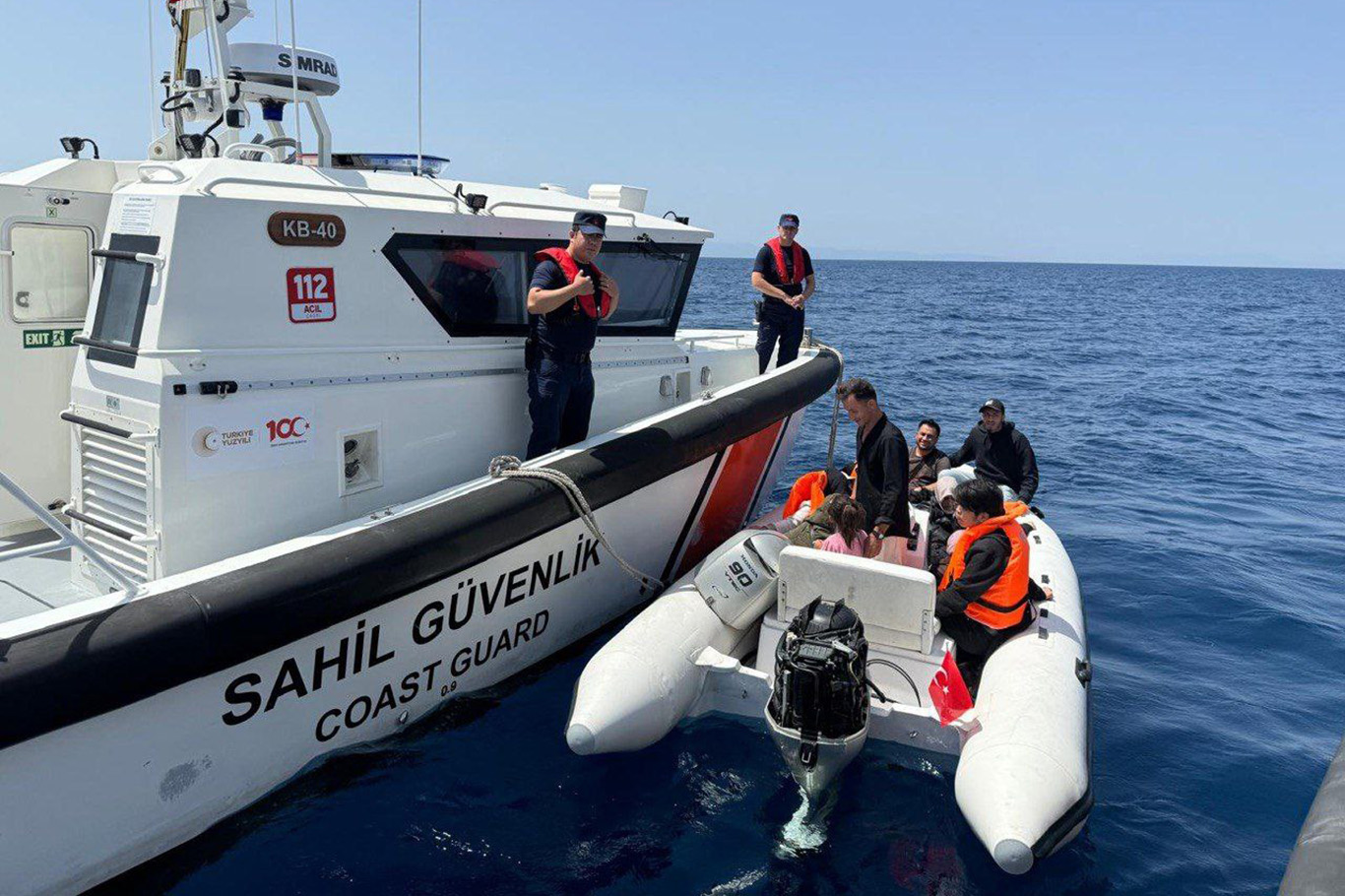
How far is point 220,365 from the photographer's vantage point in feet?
12.7

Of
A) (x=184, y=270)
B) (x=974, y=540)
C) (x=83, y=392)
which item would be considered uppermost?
(x=184, y=270)

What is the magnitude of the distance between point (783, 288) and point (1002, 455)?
198 cm

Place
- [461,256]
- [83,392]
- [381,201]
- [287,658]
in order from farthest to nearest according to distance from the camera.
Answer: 1. [461,256]
2. [381,201]
3. [83,392]
4. [287,658]

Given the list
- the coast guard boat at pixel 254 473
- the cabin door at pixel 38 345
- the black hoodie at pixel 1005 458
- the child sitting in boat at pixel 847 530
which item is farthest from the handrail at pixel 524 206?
the black hoodie at pixel 1005 458

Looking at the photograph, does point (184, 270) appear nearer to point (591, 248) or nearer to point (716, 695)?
point (591, 248)

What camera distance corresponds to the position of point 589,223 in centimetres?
488

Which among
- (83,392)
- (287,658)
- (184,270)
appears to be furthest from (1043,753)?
(83,392)

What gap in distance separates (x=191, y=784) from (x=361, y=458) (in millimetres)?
1524

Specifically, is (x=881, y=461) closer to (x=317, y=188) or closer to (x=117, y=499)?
(x=317, y=188)

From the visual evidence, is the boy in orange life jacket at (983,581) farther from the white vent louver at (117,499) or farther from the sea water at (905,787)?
the white vent louver at (117,499)

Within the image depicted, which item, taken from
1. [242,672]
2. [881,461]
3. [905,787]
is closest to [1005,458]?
[881,461]

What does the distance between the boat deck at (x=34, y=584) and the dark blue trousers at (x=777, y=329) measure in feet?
14.8

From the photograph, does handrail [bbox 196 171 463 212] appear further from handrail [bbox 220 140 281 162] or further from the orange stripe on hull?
the orange stripe on hull

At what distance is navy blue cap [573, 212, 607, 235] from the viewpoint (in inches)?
192
